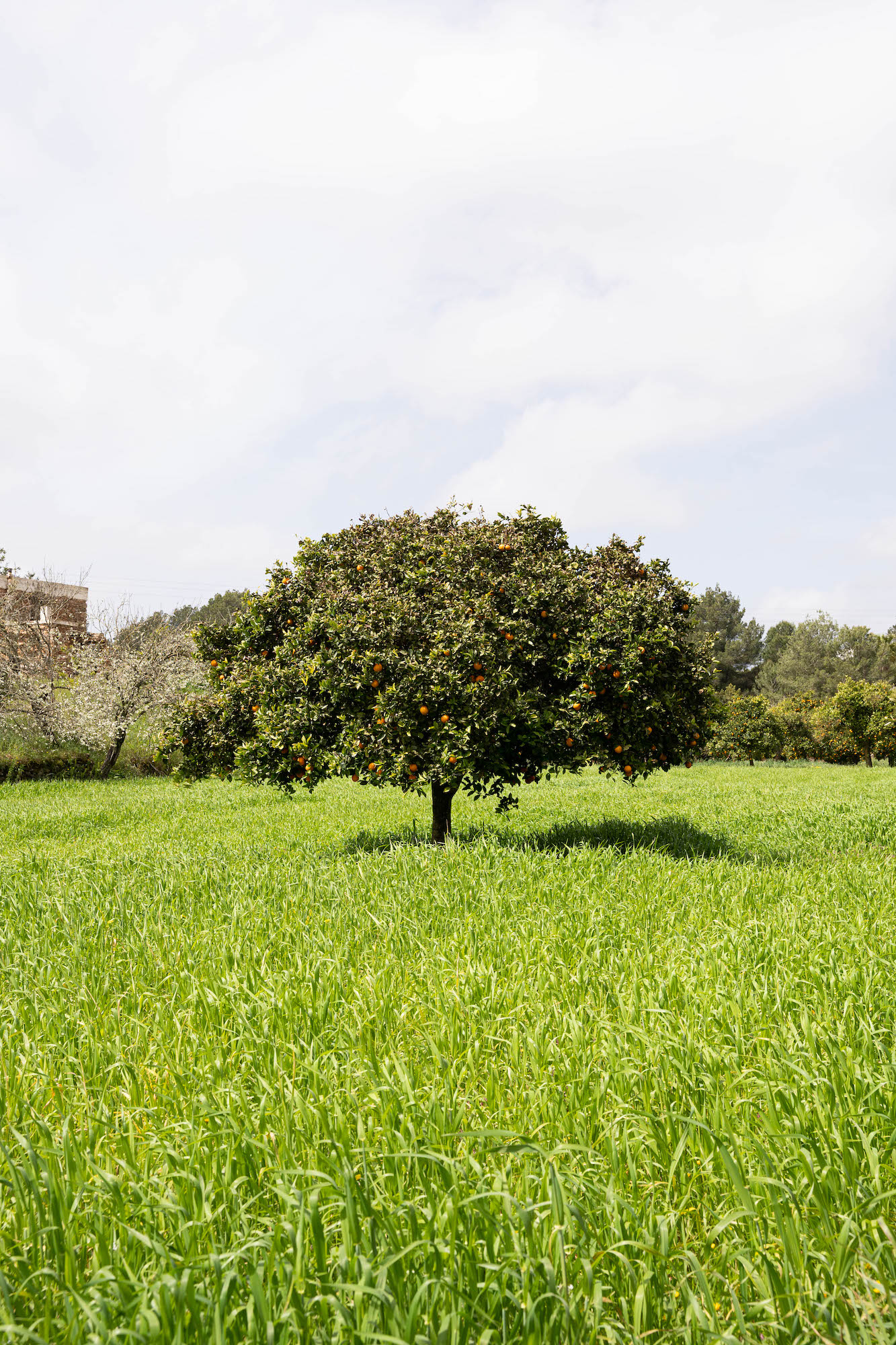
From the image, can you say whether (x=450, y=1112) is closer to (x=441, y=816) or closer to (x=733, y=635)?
(x=441, y=816)

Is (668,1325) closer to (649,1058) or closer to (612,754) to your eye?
(649,1058)

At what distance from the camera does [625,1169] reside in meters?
2.69

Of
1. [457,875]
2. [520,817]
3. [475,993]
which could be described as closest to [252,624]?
[457,875]

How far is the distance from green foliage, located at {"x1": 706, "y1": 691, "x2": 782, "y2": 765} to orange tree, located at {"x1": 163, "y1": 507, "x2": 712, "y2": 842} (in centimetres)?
3157

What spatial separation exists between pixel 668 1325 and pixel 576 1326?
336 millimetres

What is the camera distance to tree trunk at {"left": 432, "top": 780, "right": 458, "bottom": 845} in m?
9.94

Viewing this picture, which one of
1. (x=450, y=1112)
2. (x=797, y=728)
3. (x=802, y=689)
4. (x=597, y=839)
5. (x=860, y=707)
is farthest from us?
(x=802, y=689)

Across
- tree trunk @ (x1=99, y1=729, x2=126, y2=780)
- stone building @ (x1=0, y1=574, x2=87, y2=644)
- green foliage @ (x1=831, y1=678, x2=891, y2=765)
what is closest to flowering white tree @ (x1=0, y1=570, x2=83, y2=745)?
stone building @ (x1=0, y1=574, x2=87, y2=644)

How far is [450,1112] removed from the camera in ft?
9.30

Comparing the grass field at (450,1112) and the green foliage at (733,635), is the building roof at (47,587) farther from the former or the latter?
the green foliage at (733,635)

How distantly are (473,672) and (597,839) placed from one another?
12.2 ft

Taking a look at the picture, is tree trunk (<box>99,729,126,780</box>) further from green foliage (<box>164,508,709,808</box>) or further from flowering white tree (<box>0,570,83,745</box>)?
green foliage (<box>164,508,709,808</box>)

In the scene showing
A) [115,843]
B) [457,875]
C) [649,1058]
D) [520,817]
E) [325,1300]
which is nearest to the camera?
[325,1300]

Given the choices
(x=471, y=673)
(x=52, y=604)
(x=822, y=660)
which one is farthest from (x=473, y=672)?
(x=822, y=660)
